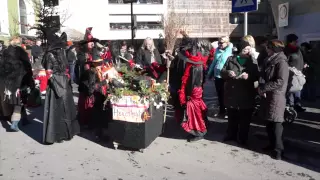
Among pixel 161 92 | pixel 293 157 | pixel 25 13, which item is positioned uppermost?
pixel 25 13

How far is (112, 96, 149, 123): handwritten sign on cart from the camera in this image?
5.32 metres

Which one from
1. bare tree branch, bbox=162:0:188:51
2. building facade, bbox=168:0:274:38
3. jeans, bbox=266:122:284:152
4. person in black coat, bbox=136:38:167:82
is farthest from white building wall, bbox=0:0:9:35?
jeans, bbox=266:122:284:152

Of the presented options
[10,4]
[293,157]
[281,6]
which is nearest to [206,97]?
[281,6]

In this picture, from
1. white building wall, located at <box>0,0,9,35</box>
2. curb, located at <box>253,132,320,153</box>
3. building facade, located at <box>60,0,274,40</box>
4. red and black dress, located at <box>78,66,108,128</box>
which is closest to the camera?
curb, located at <box>253,132,320,153</box>

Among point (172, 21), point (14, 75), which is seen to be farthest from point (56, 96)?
point (172, 21)

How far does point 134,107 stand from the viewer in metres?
5.34

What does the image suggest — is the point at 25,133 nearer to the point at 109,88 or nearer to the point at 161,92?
the point at 109,88

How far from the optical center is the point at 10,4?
31703 mm

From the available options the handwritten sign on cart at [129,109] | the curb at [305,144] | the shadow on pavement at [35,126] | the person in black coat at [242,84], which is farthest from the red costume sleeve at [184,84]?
the shadow on pavement at [35,126]

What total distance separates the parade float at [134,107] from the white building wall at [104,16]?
4114cm

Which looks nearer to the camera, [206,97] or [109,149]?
[109,149]

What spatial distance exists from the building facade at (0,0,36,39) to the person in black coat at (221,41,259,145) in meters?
25.3

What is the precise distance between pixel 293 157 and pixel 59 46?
173 inches

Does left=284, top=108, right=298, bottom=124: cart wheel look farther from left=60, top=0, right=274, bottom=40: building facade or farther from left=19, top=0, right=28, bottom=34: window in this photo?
left=60, top=0, right=274, bottom=40: building facade
